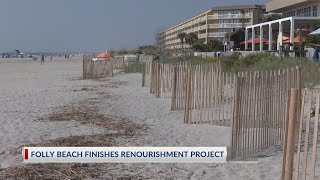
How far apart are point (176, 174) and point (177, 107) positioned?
6.58 meters

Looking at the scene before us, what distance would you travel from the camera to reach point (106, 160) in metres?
5.87

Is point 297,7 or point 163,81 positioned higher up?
point 297,7

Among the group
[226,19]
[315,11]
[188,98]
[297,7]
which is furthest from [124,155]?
[226,19]

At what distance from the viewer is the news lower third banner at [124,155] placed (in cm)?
589

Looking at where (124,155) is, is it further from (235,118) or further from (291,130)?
(291,130)

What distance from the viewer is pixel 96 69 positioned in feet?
97.2

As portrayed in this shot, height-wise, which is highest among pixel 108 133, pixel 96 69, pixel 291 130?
pixel 96 69

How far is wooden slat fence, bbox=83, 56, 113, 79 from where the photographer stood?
29344mm

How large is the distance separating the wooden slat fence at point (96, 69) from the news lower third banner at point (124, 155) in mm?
23222

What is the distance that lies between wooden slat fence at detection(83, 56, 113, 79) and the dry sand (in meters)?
11.8

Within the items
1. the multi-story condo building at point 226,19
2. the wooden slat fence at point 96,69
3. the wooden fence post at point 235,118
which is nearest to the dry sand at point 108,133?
the wooden fence post at point 235,118

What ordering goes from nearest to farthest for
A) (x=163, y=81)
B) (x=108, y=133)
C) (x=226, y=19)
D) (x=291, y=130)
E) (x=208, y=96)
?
1. (x=291, y=130)
2. (x=108, y=133)
3. (x=208, y=96)
4. (x=163, y=81)
5. (x=226, y=19)

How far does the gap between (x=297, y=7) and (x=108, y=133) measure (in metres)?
52.6

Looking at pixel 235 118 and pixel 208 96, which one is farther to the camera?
pixel 208 96
